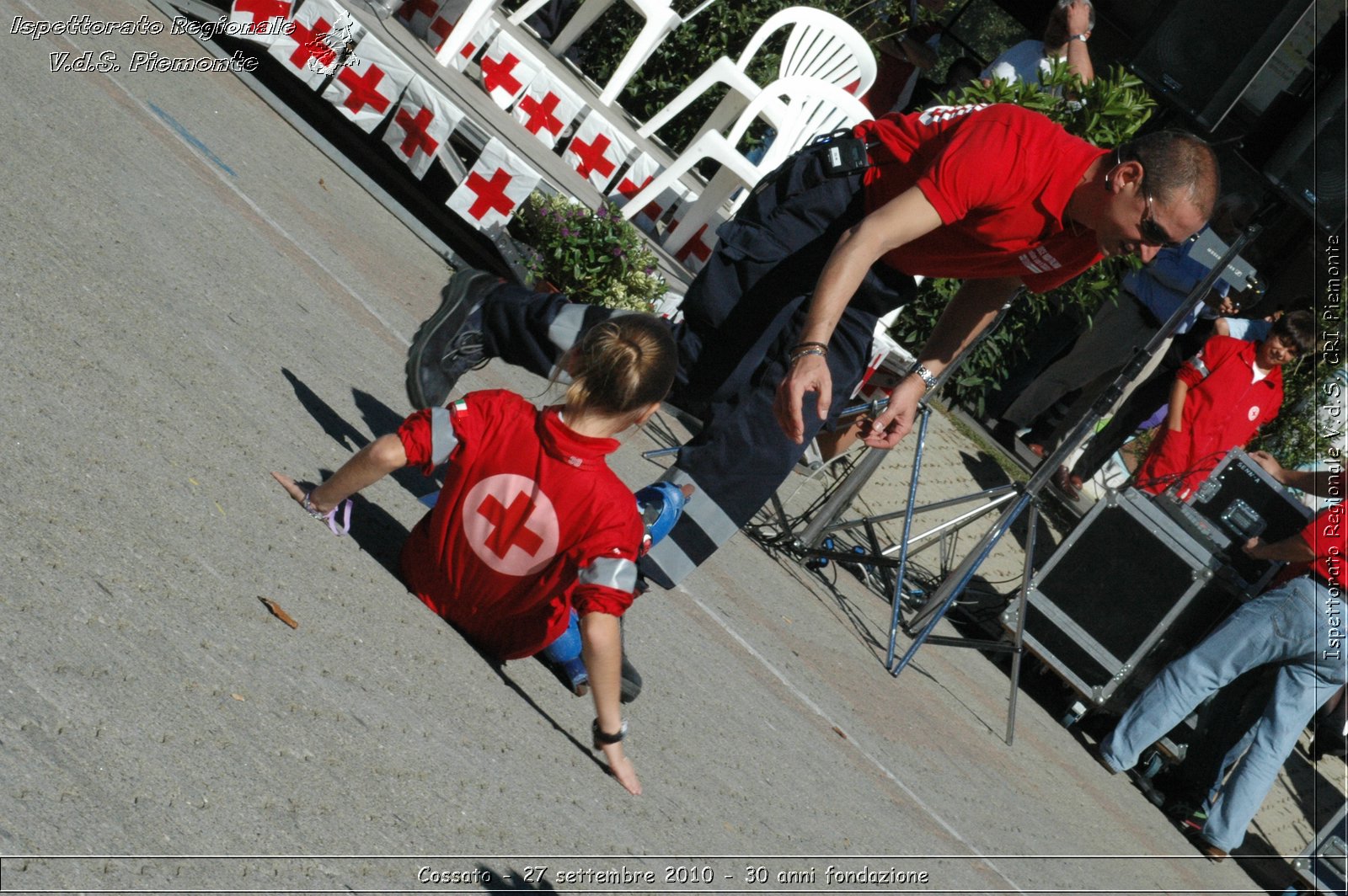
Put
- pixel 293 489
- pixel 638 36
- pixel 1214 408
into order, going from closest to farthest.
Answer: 1. pixel 293 489
2. pixel 1214 408
3. pixel 638 36

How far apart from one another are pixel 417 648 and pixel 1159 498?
16.3ft

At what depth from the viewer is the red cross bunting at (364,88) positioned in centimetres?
730

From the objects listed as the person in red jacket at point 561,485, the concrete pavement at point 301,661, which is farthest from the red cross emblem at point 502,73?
the person in red jacket at point 561,485

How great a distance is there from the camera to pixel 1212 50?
9.80 meters

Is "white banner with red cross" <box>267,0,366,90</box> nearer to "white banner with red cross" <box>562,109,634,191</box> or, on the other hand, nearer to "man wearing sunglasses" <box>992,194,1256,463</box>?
"white banner with red cross" <box>562,109,634,191</box>

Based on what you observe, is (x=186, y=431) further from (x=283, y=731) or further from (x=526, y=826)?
(x=526, y=826)

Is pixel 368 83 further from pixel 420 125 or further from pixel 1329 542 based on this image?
pixel 1329 542

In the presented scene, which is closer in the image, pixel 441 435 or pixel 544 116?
pixel 441 435

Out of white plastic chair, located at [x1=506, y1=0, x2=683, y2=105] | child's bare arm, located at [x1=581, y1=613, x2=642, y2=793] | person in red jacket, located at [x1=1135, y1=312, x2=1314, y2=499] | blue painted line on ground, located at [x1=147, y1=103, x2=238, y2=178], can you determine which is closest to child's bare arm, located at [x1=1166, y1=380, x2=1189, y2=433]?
person in red jacket, located at [x1=1135, y1=312, x2=1314, y2=499]

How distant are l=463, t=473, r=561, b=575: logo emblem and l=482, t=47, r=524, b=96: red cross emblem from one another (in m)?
5.05

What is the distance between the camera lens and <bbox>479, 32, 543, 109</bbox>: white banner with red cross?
7816mm

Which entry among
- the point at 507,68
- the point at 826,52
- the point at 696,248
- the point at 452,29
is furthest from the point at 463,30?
the point at 826,52

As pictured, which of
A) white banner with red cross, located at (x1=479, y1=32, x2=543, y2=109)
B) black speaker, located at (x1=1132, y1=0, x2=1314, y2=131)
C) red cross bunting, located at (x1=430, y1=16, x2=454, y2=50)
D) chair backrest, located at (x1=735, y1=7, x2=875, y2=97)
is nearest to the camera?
white banner with red cross, located at (x1=479, y1=32, x2=543, y2=109)

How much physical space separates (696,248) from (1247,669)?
374 cm
